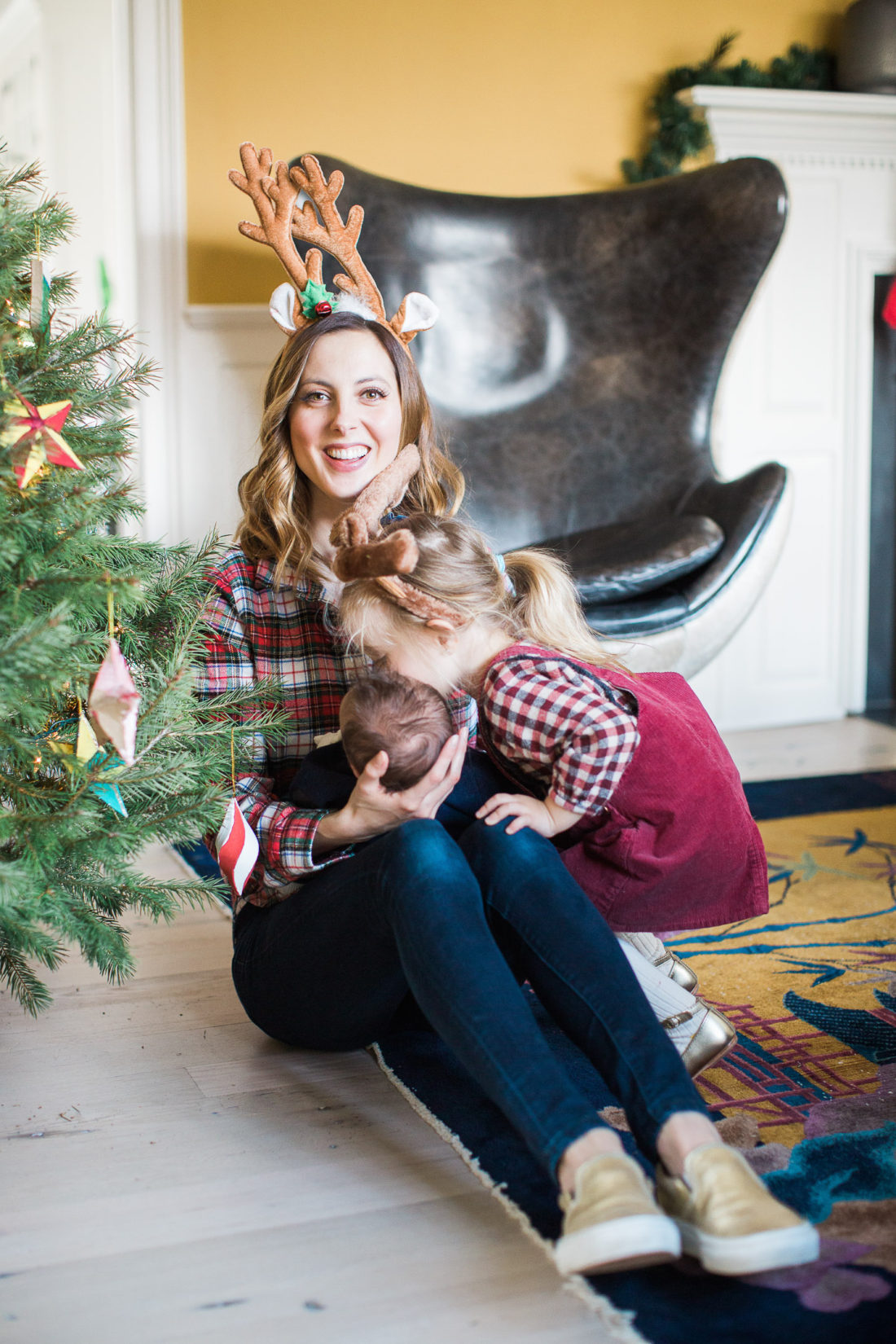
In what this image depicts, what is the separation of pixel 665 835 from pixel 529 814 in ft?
0.60

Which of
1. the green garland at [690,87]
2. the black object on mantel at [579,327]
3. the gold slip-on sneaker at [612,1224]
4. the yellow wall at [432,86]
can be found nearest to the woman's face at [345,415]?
the gold slip-on sneaker at [612,1224]

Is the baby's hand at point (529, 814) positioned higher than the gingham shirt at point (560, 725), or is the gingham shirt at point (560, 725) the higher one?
the gingham shirt at point (560, 725)

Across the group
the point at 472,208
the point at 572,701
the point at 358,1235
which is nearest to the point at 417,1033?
the point at 358,1235

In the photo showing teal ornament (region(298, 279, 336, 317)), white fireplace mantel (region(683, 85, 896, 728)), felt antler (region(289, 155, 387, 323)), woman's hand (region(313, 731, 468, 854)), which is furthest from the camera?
white fireplace mantel (region(683, 85, 896, 728))

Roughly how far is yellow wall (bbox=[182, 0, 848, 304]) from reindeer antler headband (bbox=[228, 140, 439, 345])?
1053mm

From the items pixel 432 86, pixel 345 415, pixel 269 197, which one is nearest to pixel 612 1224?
pixel 345 415

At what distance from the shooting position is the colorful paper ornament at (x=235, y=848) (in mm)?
1240

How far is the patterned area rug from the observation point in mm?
952

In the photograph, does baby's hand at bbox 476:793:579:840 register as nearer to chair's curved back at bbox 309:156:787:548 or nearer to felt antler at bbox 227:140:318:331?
felt antler at bbox 227:140:318:331

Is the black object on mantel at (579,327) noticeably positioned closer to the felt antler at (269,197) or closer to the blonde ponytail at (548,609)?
the felt antler at (269,197)

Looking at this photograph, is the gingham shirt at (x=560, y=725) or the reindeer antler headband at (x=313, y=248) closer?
the gingham shirt at (x=560, y=725)

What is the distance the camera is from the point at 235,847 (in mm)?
1245

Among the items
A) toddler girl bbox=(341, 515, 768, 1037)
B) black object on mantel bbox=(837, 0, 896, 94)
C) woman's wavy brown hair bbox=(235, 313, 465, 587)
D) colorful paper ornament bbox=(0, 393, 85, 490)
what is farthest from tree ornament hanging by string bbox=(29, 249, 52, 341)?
black object on mantel bbox=(837, 0, 896, 94)

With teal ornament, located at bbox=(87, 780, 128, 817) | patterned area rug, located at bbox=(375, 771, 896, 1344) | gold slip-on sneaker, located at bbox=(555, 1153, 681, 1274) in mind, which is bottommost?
patterned area rug, located at bbox=(375, 771, 896, 1344)
